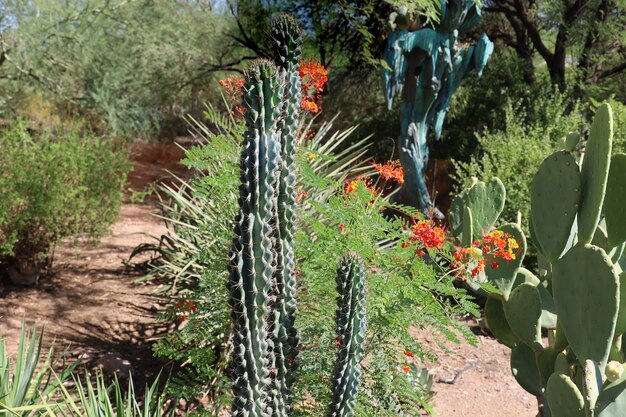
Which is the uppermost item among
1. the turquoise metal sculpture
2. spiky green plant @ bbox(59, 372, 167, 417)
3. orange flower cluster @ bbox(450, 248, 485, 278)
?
the turquoise metal sculpture

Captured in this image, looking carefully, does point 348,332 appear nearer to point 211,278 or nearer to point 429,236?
point 429,236

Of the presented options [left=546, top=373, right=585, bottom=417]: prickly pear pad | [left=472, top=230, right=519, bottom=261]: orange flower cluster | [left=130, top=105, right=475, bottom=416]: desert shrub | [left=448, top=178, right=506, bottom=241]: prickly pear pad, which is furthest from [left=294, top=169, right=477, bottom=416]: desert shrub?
[left=448, top=178, right=506, bottom=241]: prickly pear pad

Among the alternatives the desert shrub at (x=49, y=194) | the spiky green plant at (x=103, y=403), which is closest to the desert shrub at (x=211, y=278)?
the spiky green plant at (x=103, y=403)

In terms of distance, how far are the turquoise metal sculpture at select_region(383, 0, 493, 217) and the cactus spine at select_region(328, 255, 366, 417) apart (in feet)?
14.9

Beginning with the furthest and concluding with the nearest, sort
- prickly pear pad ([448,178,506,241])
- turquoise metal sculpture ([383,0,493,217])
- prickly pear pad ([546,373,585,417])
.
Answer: turquoise metal sculpture ([383,0,493,217]) < prickly pear pad ([448,178,506,241]) < prickly pear pad ([546,373,585,417])

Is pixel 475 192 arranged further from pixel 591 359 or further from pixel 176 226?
pixel 176 226

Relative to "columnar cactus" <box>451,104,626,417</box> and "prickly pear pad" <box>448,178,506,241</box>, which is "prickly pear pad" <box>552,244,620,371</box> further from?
"prickly pear pad" <box>448,178,506,241</box>

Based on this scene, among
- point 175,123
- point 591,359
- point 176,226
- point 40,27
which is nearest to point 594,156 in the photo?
point 591,359

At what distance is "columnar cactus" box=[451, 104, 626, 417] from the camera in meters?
2.56

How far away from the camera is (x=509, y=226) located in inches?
152

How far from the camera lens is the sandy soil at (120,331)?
479 centimetres

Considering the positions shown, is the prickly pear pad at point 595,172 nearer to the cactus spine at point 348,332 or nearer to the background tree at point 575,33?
the cactus spine at point 348,332

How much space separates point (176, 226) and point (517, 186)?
4.00 m

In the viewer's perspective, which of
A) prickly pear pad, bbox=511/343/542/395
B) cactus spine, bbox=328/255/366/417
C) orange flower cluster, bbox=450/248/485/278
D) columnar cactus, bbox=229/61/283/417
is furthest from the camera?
prickly pear pad, bbox=511/343/542/395
